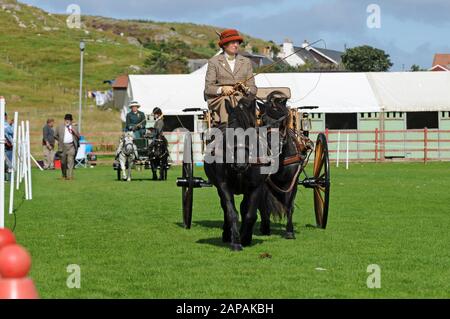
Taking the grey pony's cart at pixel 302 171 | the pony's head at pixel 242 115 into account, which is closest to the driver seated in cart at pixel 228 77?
the grey pony's cart at pixel 302 171

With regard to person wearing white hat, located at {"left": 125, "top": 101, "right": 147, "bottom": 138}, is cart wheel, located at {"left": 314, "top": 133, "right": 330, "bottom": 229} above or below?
below

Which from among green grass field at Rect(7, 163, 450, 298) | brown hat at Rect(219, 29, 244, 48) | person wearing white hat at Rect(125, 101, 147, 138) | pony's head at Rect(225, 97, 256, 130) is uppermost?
brown hat at Rect(219, 29, 244, 48)

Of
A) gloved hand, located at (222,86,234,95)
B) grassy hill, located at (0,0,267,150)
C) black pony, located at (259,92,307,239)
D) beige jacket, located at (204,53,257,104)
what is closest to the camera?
gloved hand, located at (222,86,234,95)

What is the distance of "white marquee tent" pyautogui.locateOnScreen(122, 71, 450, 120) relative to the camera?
44719 millimetres

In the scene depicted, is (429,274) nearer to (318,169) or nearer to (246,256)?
(246,256)

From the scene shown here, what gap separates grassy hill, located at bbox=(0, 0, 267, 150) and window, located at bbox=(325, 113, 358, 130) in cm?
2004

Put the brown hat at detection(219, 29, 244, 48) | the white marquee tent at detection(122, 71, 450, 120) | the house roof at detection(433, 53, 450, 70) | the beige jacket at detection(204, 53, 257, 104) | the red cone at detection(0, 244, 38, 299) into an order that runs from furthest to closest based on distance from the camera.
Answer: the house roof at detection(433, 53, 450, 70), the white marquee tent at detection(122, 71, 450, 120), the beige jacket at detection(204, 53, 257, 104), the brown hat at detection(219, 29, 244, 48), the red cone at detection(0, 244, 38, 299)

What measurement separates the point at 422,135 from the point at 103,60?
352 feet

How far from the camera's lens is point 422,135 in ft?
148

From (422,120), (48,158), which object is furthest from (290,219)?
(422,120)

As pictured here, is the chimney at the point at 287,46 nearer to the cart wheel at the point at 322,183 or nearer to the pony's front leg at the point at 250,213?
the cart wheel at the point at 322,183

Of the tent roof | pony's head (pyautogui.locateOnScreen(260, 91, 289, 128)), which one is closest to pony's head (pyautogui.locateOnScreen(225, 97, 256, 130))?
pony's head (pyautogui.locateOnScreen(260, 91, 289, 128))

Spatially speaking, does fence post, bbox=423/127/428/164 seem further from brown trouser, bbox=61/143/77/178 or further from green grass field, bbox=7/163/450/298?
green grass field, bbox=7/163/450/298

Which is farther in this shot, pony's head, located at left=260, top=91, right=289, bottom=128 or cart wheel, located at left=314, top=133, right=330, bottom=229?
cart wheel, located at left=314, top=133, right=330, bottom=229
